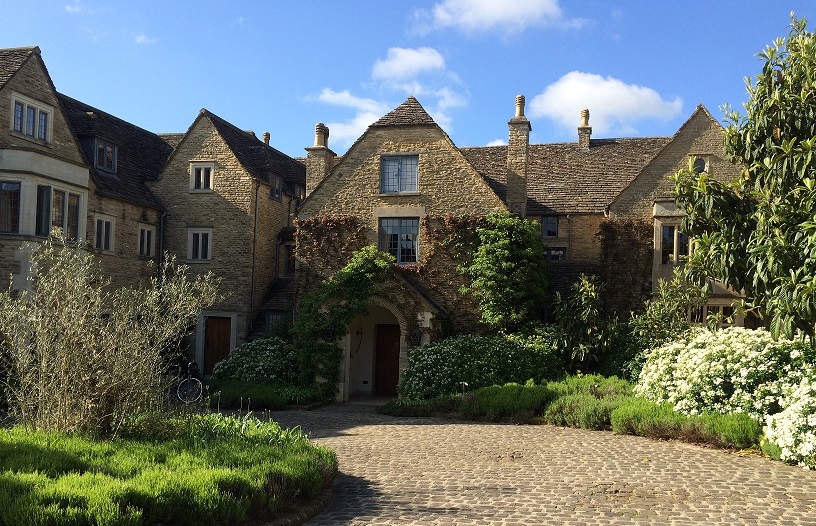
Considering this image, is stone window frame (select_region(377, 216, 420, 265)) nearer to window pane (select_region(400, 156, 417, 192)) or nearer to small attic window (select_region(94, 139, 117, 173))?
window pane (select_region(400, 156, 417, 192))

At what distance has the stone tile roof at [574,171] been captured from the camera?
27.0m

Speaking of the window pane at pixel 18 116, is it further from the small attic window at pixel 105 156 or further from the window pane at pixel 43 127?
the small attic window at pixel 105 156

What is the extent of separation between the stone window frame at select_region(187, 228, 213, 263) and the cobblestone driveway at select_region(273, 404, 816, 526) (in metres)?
13.7

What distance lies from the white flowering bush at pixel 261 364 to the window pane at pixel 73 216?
21.1 ft

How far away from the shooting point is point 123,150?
28.2m

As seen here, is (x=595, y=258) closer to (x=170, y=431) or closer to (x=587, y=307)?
(x=587, y=307)

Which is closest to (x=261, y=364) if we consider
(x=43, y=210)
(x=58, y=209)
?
(x=58, y=209)

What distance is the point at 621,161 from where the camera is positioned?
28.3 m

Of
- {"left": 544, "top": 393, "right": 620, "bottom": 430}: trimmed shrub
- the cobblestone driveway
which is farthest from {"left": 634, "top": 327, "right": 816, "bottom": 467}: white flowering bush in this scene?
{"left": 544, "top": 393, "right": 620, "bottom": 430}: trimmed shrub

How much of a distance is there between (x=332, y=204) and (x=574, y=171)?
10370 millimetres

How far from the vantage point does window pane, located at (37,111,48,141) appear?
2200 centimetres

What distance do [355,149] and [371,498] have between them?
16745 millimetres

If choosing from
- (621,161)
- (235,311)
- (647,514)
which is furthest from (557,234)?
(647,514)

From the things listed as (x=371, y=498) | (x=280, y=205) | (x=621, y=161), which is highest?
(x=621, y=161)
